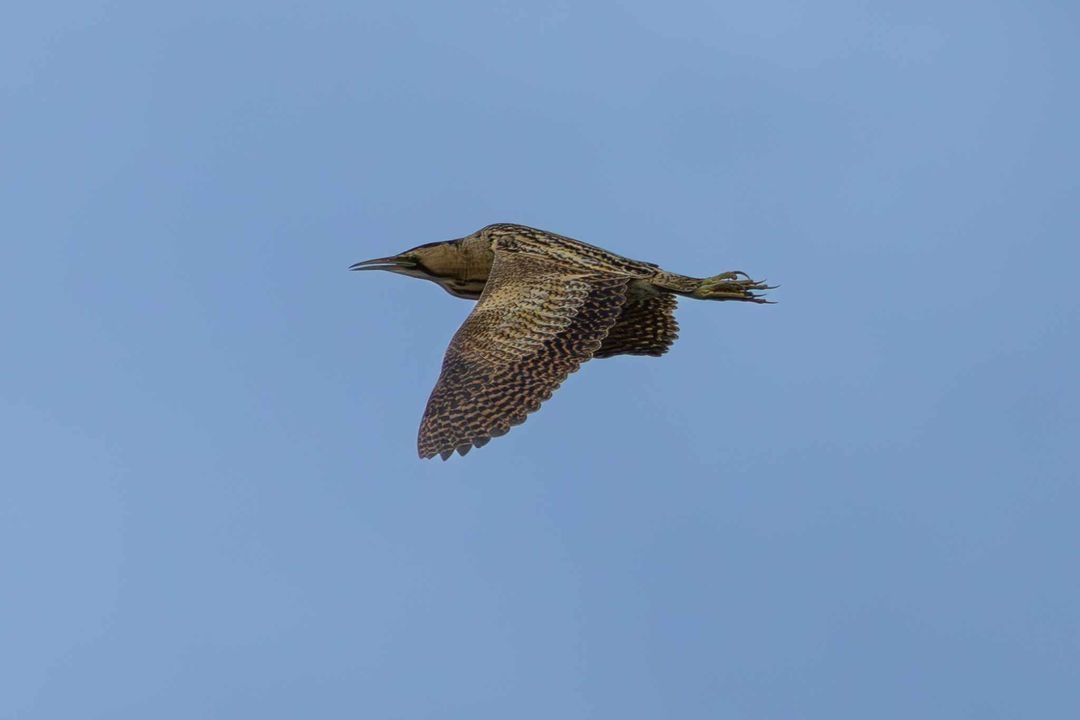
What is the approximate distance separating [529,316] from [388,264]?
374 centimetres

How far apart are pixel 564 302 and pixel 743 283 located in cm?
183

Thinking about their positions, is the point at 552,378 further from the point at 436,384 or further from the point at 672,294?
the point at 672,294

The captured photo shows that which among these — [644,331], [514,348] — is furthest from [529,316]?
[644,331]

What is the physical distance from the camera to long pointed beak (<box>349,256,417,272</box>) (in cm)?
2423

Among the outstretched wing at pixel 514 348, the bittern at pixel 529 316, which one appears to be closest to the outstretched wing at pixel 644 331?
the bittern at pixel 529 316

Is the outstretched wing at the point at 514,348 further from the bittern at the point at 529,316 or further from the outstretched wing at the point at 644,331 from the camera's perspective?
the outstretched wing at the point at 644,331

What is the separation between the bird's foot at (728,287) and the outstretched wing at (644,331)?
830 mm

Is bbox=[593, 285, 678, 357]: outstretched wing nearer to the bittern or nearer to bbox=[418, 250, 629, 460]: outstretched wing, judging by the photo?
the bittern

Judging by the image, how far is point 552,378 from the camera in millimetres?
20188

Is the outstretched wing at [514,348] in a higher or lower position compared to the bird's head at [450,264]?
lower

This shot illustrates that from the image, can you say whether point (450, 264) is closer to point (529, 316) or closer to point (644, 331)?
point (644, 331)

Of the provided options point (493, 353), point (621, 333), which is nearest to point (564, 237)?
point (621, 333)

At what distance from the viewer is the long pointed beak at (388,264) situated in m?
24.2

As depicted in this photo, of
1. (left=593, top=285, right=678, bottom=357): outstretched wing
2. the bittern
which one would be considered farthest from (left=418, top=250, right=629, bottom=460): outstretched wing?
(left=593, top=285, right=678, bottom=357): outstretched wing
